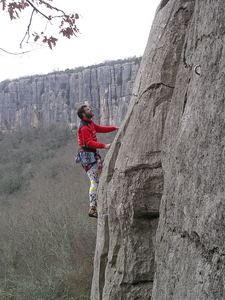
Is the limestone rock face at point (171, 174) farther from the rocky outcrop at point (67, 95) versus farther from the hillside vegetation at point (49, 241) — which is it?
the rocky outcrop at point (67, 95)

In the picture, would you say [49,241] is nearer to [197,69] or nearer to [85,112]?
[85,112]

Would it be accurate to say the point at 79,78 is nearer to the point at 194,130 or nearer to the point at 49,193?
the point at 49,193

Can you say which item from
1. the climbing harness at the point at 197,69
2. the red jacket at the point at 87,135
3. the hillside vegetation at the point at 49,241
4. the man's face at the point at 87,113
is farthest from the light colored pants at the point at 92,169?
the hillside vegetation at the point at 49,241

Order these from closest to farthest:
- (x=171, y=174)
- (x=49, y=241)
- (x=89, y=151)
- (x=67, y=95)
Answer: (x=171, y=174) → (x=89, y=151) → (x=49, y=241) → (x=67, y=95)

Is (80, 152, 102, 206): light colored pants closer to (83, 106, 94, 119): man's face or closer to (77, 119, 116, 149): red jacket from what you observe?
(77, 119, 116, 149): red jacket

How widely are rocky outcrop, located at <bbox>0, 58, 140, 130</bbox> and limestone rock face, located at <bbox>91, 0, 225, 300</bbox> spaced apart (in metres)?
29.8

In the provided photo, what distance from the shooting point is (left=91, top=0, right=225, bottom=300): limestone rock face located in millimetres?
2150

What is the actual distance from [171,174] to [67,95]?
37567mm

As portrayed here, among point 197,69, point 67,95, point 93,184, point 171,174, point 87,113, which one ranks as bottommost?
point 93,184

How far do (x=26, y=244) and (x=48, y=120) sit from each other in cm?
2828

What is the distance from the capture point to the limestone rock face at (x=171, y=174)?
2.15 m

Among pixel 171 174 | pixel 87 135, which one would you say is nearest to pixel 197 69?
pixel 171 174

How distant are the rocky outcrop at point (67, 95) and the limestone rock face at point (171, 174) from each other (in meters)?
29.8

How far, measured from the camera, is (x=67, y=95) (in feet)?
129
